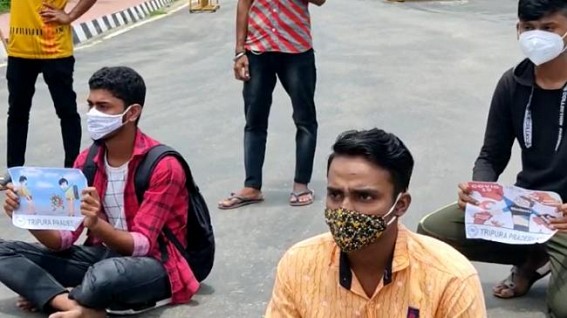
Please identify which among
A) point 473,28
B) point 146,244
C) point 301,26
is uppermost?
point 301,26

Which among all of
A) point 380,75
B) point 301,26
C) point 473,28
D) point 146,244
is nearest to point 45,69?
point 301,26

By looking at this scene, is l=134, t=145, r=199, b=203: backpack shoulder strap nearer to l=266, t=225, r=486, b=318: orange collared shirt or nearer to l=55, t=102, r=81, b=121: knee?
l=266, t=225, r=486, b=318: orange collared shirt

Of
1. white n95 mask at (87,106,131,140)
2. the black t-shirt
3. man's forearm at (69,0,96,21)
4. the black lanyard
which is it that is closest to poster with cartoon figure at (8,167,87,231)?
white n95 mask at (87,106,131,140)

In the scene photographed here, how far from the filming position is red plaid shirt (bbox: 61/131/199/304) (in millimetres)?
4266

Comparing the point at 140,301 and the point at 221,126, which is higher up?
the point at 140,301

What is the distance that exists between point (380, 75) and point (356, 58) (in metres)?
1.37

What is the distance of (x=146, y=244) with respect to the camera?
429cm

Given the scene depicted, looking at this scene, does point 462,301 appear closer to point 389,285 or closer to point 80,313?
point 389,285

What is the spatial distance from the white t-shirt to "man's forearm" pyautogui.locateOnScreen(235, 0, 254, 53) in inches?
68.2

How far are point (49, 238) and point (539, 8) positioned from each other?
2236mm

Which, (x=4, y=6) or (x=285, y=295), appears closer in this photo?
(x=285, y=295)

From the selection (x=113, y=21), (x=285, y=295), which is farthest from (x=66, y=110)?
(x=113, y=21)

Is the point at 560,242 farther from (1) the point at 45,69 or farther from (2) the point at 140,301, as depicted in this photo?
(1) the point at 45,69

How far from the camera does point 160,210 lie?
4273mm
